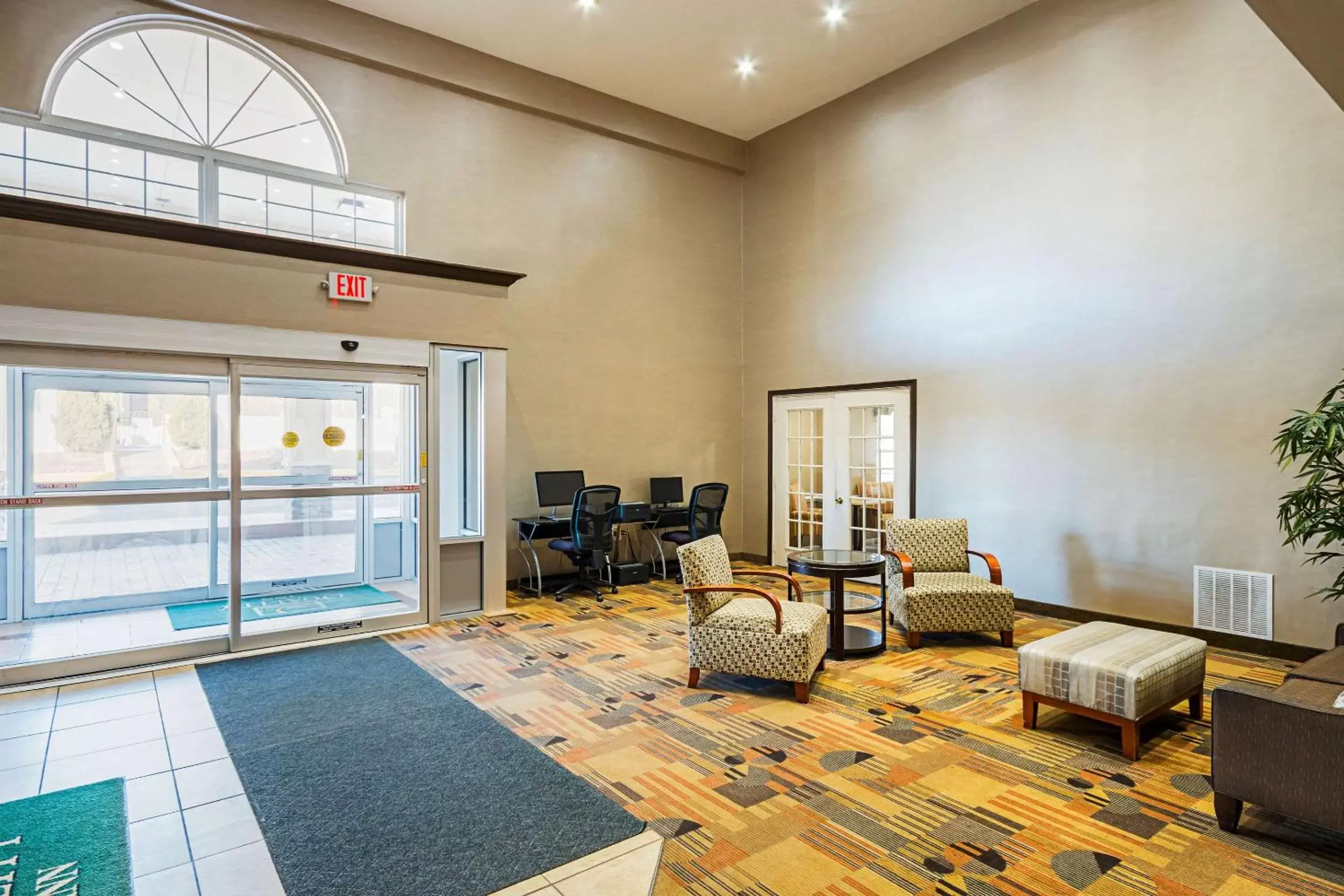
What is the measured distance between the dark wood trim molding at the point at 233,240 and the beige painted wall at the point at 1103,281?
417cm

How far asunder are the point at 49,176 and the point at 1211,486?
899 centimetres

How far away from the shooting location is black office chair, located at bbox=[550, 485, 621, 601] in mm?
6734

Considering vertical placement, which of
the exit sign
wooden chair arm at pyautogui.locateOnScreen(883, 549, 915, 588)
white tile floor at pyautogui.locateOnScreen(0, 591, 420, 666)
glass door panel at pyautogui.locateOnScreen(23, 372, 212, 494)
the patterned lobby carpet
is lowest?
the patterned lobby carpet

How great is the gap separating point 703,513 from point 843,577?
3.09 metres

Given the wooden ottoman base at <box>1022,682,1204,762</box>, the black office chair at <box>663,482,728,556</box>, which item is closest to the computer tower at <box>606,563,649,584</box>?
the black office chair at <box>663,482,728,556</box>

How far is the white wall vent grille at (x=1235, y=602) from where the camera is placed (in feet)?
16.5

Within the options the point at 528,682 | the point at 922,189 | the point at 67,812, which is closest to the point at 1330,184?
the point at 922,189

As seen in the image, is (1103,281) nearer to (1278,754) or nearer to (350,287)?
(1278,754)

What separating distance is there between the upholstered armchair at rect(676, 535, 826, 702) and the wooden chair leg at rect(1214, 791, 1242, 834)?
6.39 feet

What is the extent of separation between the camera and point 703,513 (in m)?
7.91

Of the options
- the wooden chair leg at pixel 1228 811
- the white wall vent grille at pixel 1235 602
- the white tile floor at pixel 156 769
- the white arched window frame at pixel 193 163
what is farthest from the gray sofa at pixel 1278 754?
the white arched window frame at pixel 193 163

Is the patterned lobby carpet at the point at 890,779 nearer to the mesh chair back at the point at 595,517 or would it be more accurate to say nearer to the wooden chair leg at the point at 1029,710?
the wooden chair leg at the point at 1029,710

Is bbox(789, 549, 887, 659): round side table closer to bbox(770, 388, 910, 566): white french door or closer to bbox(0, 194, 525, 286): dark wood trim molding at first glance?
bbox(770, 388, 910, 566): white french door

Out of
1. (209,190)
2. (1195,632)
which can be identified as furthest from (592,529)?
(1195,632)
